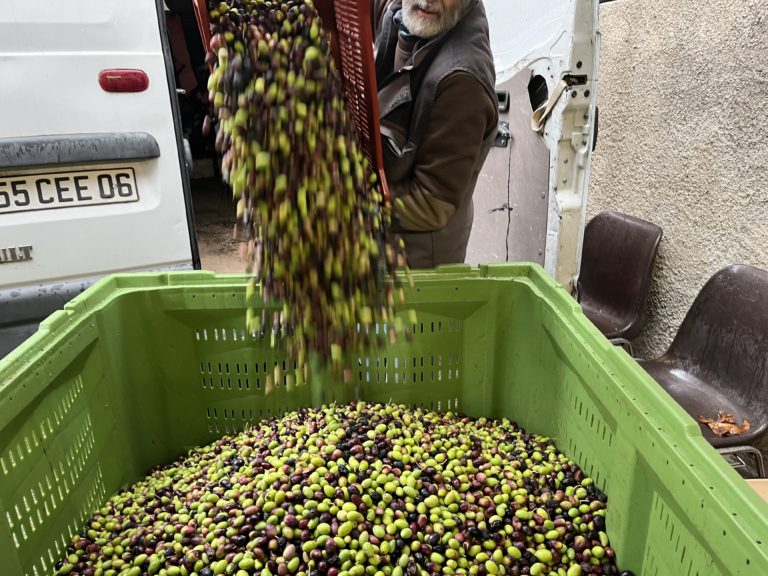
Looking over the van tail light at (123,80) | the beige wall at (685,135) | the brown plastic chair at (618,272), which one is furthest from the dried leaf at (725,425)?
the van tail light at (123,80)

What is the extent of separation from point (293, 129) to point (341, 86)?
0.87 feet

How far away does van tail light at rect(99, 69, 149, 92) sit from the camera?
2457mm

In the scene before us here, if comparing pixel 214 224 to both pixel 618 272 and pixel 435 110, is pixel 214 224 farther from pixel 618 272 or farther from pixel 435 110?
pixel 435 110

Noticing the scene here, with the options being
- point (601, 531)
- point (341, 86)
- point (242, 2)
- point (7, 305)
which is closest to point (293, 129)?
point (341, 86)

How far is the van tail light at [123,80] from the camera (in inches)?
96.7

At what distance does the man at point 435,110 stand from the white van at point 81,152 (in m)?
1.15

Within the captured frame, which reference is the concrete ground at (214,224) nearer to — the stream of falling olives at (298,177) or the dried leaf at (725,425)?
the stream of falling olives at (298,177)

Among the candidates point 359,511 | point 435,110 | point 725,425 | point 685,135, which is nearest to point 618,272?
point 685,135

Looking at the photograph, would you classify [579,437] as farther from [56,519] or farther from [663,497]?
[56,519]

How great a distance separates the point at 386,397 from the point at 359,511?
20.4 inches

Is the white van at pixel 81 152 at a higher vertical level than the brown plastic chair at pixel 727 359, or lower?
higher

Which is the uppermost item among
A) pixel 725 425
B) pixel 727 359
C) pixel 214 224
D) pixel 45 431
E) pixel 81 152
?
pixel 81 152

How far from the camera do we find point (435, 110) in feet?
6.21

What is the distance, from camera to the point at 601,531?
1470 millimetres
